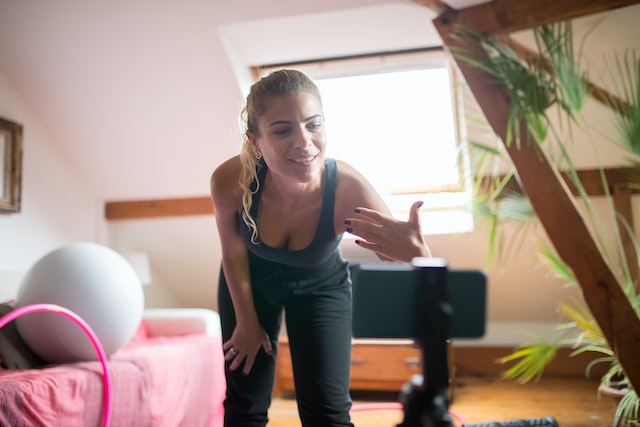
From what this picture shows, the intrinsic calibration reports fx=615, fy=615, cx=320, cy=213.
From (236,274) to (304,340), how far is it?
26 centimetres

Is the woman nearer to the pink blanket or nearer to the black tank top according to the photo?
the black tank top

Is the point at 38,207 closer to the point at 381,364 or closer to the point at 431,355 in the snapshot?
the point at 381,364

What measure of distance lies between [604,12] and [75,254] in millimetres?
2633

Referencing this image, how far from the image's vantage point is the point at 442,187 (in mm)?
4062

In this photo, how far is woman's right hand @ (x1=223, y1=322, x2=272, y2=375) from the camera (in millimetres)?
1627

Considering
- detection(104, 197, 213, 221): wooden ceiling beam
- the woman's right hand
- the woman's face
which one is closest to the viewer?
the woman's face

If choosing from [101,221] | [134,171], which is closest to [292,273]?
[134,171]

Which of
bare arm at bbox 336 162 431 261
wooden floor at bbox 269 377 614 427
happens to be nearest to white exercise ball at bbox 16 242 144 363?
wooden floor at bbox 269 377 614 427

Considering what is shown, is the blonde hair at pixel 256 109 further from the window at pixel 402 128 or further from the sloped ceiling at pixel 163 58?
Result: the window at pixel 402 128

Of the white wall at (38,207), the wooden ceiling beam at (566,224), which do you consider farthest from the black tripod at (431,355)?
the white wall at (38,207)

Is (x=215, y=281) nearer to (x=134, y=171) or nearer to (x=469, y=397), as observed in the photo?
(x=134, y=171)

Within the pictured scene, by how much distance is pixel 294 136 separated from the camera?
4.91 ft

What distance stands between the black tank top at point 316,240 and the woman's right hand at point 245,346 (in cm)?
20

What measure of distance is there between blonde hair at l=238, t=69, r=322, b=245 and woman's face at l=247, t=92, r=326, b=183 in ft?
0.06
